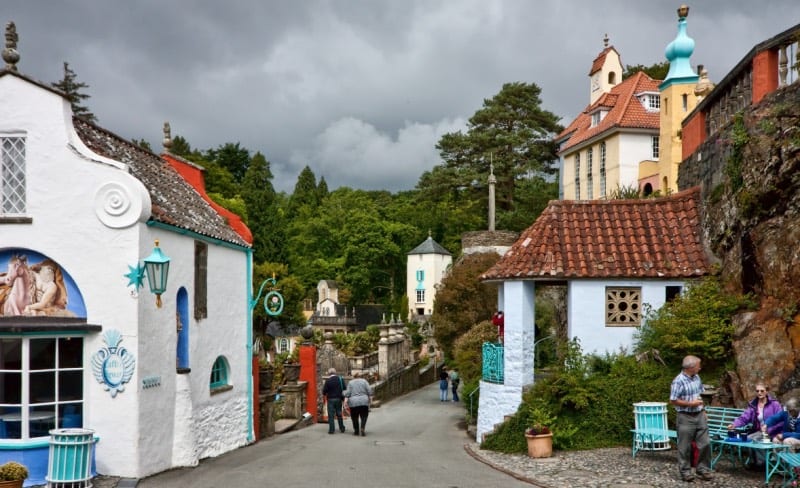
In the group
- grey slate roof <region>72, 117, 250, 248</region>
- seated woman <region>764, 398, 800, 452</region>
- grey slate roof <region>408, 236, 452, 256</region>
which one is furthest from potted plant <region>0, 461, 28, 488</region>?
grey slate roof <region>408, 236, 452, 256</region>

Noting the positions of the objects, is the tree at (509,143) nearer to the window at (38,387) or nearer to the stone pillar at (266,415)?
the stone pillar at (266,415)

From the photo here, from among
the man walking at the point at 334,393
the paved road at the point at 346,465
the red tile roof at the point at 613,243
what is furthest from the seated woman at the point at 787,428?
the man walking at the point at 334,393

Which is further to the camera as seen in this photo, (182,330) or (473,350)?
(473,350)

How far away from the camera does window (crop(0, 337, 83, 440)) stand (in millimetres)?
10898

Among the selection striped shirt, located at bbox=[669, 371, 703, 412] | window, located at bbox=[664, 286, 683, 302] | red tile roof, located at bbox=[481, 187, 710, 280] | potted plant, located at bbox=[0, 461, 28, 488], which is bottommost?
potted plant, located at bbox=[0, 461, 28, 488]

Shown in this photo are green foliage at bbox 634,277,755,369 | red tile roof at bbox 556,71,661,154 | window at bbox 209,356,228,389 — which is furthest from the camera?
red tile roof at bbox 556,71,661,154

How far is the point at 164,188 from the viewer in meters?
14.8

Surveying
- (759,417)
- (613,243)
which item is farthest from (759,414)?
(613,243)

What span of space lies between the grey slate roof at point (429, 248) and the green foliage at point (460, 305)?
36.1 m

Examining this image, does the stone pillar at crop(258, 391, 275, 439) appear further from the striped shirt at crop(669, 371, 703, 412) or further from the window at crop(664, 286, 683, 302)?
the striped shirt at crop(669, 371, 703, 412)

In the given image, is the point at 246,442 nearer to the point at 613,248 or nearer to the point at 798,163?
the point at 613,248

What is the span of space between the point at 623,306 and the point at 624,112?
81.2ft

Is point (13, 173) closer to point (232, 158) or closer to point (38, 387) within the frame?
point (38, 387)

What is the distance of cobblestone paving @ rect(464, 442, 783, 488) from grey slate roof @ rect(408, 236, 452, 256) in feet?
176
